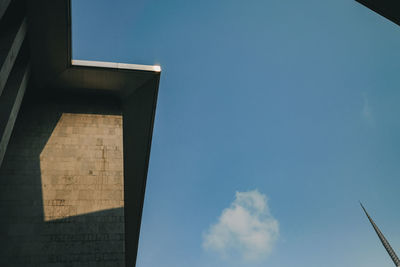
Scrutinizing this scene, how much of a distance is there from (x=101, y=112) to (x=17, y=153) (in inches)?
148

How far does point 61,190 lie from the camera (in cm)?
1163

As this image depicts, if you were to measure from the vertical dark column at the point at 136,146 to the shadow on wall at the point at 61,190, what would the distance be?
139 cm

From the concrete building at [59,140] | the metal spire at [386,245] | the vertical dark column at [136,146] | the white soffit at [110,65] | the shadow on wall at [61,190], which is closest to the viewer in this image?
the concrete building at [59,140]

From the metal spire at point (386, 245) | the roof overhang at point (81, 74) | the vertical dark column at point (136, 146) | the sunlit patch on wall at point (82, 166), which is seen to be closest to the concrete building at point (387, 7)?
the roof overhang at point (81, 74)

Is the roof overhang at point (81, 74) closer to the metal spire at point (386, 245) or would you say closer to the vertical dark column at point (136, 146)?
the vertical dark column at point (136, 146)

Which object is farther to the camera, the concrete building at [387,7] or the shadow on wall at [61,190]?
the shadow on wall at [61,190]

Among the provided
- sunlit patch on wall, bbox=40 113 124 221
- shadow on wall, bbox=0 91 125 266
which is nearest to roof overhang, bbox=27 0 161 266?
shadow on wall, bbox=0 91 125 266

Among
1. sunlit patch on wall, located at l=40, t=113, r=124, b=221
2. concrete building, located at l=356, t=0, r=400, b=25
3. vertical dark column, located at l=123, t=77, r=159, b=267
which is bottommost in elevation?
concrete building, located at l=356, t=0, r=400, b=25

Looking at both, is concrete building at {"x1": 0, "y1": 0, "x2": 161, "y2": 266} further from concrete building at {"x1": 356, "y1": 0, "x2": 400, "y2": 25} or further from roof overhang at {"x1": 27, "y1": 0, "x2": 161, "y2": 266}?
concrete building at {"x1": 356, "y1": 0, "x2": 400, "y2": 25}

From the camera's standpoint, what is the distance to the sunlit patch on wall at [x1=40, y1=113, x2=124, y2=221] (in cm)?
→ 1148

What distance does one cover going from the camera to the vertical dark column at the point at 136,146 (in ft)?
46.9

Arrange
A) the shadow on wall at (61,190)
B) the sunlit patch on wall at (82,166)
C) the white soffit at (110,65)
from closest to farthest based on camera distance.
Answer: the shadow on wall at (61,190)
the sunlit patch on wall at (82,166)
the white soffit at (110,65)

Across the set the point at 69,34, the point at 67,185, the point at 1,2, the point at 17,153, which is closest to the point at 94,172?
the point at 67,185

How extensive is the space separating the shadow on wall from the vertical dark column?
139 centimetres
